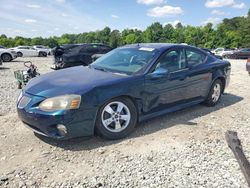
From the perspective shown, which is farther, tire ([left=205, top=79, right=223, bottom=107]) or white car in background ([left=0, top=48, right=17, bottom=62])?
white car in background ([left=0, top=48, right=17, bottom=62])

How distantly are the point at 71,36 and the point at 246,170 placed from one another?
267 feet

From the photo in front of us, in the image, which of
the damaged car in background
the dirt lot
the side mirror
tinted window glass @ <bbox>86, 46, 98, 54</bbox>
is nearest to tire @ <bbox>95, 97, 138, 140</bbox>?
the dirt lot

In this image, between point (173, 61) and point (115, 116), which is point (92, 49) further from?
point (115, 116)

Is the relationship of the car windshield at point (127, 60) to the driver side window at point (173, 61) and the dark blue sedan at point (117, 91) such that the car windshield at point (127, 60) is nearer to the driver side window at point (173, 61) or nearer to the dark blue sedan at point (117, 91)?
the dark blue sedan at point (117, 91)

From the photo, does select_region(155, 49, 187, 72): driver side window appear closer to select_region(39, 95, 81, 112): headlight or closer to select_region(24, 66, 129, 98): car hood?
select_region(24, 66, 129, 98): car hood

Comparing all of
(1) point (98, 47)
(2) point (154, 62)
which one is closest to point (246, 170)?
(2) point (154, 62)

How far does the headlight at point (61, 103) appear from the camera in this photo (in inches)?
152

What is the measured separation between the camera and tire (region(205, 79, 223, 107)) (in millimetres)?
6129

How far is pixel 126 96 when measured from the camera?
4.41 meters

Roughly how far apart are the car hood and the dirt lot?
774 mm

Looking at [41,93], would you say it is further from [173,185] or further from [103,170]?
[173,185]

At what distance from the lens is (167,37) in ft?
228

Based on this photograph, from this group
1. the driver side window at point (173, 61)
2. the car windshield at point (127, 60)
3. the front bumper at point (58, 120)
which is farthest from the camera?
the driver side window at point (173, 61)

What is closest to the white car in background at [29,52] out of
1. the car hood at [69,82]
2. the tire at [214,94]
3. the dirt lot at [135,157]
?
the dirt lot at [135,157]
